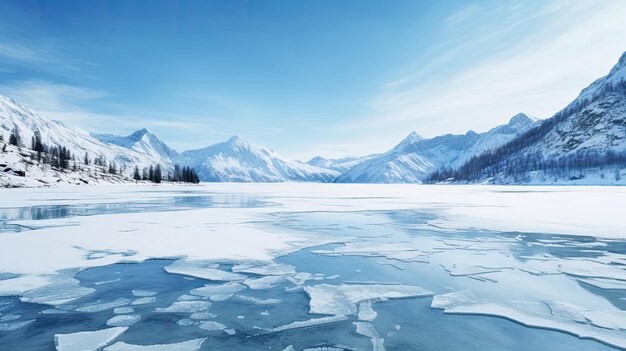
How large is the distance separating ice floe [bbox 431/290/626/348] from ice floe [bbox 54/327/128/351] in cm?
620

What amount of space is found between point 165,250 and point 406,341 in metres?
10.2

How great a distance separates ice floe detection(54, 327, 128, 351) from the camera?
5.41 meters

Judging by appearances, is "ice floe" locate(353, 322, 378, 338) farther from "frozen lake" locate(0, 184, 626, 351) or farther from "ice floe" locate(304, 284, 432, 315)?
"ice floe" locate(304, 284, 432, 315)

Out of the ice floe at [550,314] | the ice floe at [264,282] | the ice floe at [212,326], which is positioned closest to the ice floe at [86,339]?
the ice floe at [212,326]

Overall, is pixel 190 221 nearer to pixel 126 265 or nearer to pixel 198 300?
pixel 126 265

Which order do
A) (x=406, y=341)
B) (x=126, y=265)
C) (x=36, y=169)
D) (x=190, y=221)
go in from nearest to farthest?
(x=406, y=341) → (x=126, y=265) → (x=190, y=221) → (x=36, y=169)

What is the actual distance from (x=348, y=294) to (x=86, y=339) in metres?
5.23

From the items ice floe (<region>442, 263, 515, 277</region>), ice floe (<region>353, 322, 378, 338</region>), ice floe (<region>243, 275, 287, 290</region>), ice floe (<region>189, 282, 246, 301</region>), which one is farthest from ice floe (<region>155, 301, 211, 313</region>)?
ice floe (<region>442, 263, 515, 277</region>)

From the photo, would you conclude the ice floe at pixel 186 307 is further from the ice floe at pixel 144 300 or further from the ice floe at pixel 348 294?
the ice floe at pixel 348 294

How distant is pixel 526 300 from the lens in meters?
7.80

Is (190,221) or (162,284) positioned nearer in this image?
(162,284)

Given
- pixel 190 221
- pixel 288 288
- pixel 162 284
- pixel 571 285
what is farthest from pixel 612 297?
pixel 190 221

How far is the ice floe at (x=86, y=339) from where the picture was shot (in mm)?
5406

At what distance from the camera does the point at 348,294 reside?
820 cm
